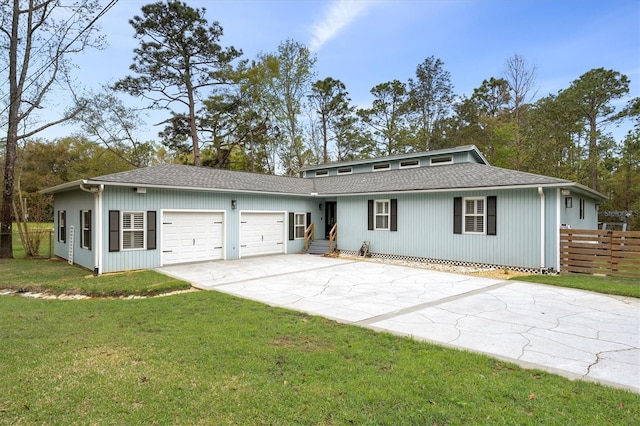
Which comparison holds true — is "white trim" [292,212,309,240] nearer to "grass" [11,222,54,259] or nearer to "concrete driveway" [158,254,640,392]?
"concrete driveway" [158,254,640,392]

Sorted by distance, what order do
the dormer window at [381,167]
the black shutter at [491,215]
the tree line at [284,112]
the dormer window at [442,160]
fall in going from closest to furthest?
the black shutter at [491,215], the dormer window at [442,160], the dormer window at [381,167], the tree line at [284,112]

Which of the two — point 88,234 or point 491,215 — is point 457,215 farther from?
point 88,234

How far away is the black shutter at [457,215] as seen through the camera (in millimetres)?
11781

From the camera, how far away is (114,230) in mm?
10172

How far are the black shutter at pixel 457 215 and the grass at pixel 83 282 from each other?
864 centimetres

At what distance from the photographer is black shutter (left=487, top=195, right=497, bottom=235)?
1107 centimetres

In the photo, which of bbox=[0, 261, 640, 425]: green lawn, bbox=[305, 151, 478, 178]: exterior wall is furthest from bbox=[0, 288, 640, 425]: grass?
bbox=[305, 151, 478, 178]: exterior wall

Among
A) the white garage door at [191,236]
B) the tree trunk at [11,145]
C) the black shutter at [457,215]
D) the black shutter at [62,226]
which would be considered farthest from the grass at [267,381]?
the tree trunk at [11,145]

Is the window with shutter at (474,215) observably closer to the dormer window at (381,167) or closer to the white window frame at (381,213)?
the white window frame at (381,213)

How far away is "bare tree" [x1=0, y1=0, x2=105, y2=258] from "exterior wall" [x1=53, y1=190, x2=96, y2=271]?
2.03 meters

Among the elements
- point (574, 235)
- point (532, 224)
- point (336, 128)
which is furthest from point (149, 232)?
point (336, 128)

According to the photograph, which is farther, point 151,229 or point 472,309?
point 151,229

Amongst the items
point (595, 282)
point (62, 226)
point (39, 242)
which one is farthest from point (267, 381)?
point (39, 242)

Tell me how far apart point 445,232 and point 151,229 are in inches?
384
